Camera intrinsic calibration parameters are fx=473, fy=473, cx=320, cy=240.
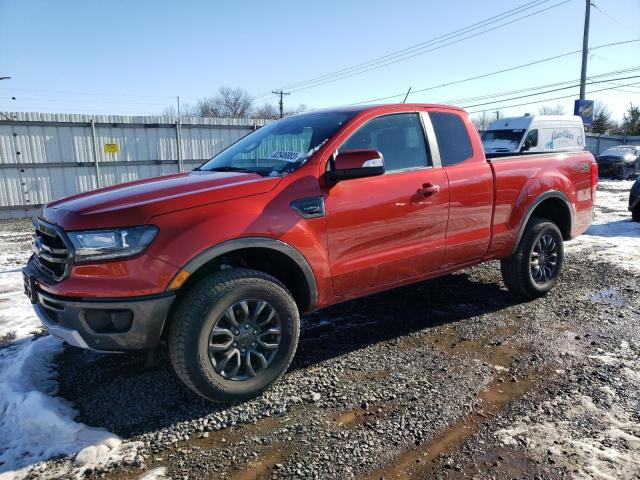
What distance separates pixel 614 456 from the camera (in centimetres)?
248

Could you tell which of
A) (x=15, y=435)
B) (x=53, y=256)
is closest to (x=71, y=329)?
(x=53, y=256)

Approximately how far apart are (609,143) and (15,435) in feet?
137

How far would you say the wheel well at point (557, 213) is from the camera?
16.3 ft

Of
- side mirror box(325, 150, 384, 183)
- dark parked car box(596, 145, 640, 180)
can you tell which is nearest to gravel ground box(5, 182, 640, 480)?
side mirror box(325, 150, 384, 183)

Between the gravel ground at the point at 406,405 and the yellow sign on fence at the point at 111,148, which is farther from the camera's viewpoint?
the yellow sign on fence at the point at 111,148

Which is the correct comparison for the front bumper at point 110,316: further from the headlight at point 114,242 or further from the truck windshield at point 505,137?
the truck windshield at point 505,137

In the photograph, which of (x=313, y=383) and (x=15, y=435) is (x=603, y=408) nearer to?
(x=313, y=383)

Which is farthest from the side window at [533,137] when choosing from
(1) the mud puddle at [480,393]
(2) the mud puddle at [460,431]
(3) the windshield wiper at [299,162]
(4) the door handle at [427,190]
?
(3) the windshield wiper at [299,162]

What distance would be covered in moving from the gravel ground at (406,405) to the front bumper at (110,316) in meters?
0.53

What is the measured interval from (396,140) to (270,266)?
1.47 m

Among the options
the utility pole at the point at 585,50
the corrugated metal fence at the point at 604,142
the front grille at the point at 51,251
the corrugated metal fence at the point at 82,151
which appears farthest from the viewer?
the corrugated metal fence at the point at 604,142

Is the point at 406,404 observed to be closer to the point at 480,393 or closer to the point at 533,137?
the point at 480,393

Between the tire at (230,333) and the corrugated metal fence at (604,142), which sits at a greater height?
the corrugated metal fence at (604,142)

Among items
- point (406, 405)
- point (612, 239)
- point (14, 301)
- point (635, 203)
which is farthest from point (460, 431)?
point (635, 203)
